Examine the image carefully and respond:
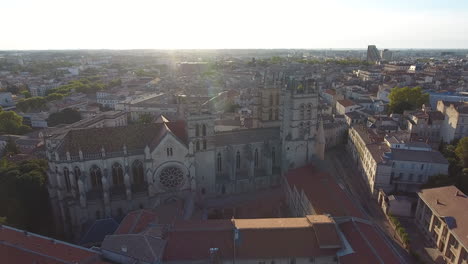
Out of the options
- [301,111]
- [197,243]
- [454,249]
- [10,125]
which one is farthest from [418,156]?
[10,125]

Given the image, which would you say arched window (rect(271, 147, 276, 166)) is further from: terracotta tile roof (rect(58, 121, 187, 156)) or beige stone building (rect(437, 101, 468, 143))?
beige stone building (rect(437, 101, 468, 143))

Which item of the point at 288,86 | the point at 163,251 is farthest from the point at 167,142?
the point at 288,86

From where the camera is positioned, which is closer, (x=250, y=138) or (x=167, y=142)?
(x=167, y=142)

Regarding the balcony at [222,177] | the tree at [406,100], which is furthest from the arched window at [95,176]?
the tree at [406,100]

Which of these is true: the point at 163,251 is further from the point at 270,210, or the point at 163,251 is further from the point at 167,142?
the point at 270,210

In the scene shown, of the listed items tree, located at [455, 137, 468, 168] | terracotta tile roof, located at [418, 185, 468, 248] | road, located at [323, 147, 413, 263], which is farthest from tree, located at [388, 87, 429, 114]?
terracotta tile roof, located at [418, 185, 468, 248]

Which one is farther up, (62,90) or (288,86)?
(288,86)

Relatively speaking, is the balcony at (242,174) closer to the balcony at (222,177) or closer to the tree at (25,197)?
the balcony at (222,177)
